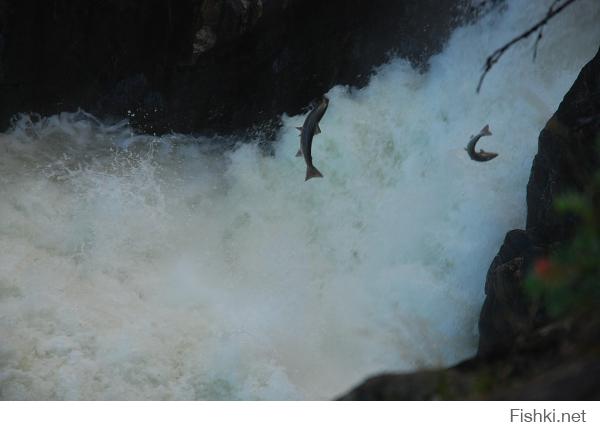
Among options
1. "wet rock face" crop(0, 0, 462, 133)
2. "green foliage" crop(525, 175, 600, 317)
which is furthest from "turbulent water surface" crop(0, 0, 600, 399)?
"green foliage" crop(525, 175, 600, 317)

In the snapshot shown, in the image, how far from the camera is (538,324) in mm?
3801

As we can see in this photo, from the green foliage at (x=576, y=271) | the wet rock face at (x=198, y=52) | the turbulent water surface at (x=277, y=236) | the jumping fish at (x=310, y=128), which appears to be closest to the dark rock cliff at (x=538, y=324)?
the green foliage at (x=576, y=271)

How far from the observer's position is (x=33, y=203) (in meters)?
5.99

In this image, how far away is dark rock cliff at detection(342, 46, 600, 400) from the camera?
220 centimetres

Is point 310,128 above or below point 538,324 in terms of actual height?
above

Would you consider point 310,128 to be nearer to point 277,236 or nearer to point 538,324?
point 277,236

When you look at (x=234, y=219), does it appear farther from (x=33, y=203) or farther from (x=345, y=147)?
(x=33, y=203)

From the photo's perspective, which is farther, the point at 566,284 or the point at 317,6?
the point at 317,6

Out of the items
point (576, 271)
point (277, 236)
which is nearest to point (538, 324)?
point (576, 271)

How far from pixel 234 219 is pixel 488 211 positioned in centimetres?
254

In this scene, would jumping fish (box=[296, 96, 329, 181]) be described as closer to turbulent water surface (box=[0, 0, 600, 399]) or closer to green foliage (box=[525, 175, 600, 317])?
turbulent water surface (box=[0, 0, 600, 399])

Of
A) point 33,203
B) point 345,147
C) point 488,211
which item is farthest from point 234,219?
point 488,211

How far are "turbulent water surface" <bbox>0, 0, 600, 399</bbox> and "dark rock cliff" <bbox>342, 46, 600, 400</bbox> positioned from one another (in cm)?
73

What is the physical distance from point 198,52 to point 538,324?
156 inches
